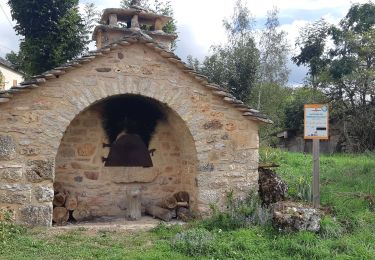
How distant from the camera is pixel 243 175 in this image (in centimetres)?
833

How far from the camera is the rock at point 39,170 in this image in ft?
23.5

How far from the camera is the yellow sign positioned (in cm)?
755

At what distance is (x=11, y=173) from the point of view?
7.07 meters

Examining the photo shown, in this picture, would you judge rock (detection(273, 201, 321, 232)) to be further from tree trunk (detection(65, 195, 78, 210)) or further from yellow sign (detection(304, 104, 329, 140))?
tree trunk (detection(65, 195, 78, 210))

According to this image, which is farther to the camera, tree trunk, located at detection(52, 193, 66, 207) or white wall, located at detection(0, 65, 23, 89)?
white wall, located at detection(0, 65, 23, 89)

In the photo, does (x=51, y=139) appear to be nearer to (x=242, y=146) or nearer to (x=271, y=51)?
(x=242, y=146)

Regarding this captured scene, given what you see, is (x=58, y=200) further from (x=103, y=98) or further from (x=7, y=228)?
(x=103, y=98)

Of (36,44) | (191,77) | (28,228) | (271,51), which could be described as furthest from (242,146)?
(271,51)

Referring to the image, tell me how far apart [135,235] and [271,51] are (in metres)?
21.3

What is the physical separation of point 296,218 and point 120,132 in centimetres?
418

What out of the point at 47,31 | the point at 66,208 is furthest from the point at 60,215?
the point at 47,31

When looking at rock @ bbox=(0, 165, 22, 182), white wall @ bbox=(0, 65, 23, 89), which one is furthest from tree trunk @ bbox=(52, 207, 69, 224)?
white wall @ bbox=(0, 65, 23, 89)

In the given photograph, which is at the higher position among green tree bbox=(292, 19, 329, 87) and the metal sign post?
green tree bbox=(292, 19, 329, 87)

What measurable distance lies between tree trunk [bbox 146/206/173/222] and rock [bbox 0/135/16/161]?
122 inches
